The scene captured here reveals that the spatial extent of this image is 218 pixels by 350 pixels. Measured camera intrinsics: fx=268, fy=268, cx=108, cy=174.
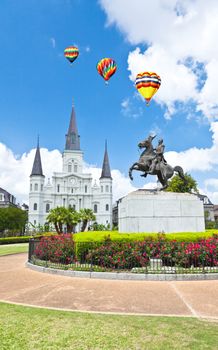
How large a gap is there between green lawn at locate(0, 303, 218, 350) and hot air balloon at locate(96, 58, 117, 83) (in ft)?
81.7

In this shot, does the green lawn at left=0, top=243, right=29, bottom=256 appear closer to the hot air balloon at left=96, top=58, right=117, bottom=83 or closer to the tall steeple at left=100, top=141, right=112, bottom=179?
the hot air balloon at left=96, top=58, right=117, bottom=83

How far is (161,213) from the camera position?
46.1 ft

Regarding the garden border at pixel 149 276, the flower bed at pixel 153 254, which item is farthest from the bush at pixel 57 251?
the garden border at pixel 149 276

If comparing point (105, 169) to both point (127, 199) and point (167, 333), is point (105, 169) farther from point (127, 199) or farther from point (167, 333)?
point (167, 333)

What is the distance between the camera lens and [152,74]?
19531 millimetres

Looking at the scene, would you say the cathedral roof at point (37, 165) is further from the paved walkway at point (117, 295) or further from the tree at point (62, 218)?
the paved walkway at point (117, 295)

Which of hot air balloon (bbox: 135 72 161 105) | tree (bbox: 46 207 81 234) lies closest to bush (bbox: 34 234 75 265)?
→ hot air balloon (bbox: 135 72 161 105)

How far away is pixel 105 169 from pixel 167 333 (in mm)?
88424

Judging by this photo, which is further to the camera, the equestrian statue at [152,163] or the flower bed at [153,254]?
the equestrian statue at [152,163]

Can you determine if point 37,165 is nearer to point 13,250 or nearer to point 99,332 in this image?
point 13,250

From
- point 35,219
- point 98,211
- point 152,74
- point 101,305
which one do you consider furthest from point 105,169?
point 101,305

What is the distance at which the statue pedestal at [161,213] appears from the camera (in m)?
13.8

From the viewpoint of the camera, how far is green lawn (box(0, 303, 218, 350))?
4.11m

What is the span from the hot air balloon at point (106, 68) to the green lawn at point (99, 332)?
81.7 ft
